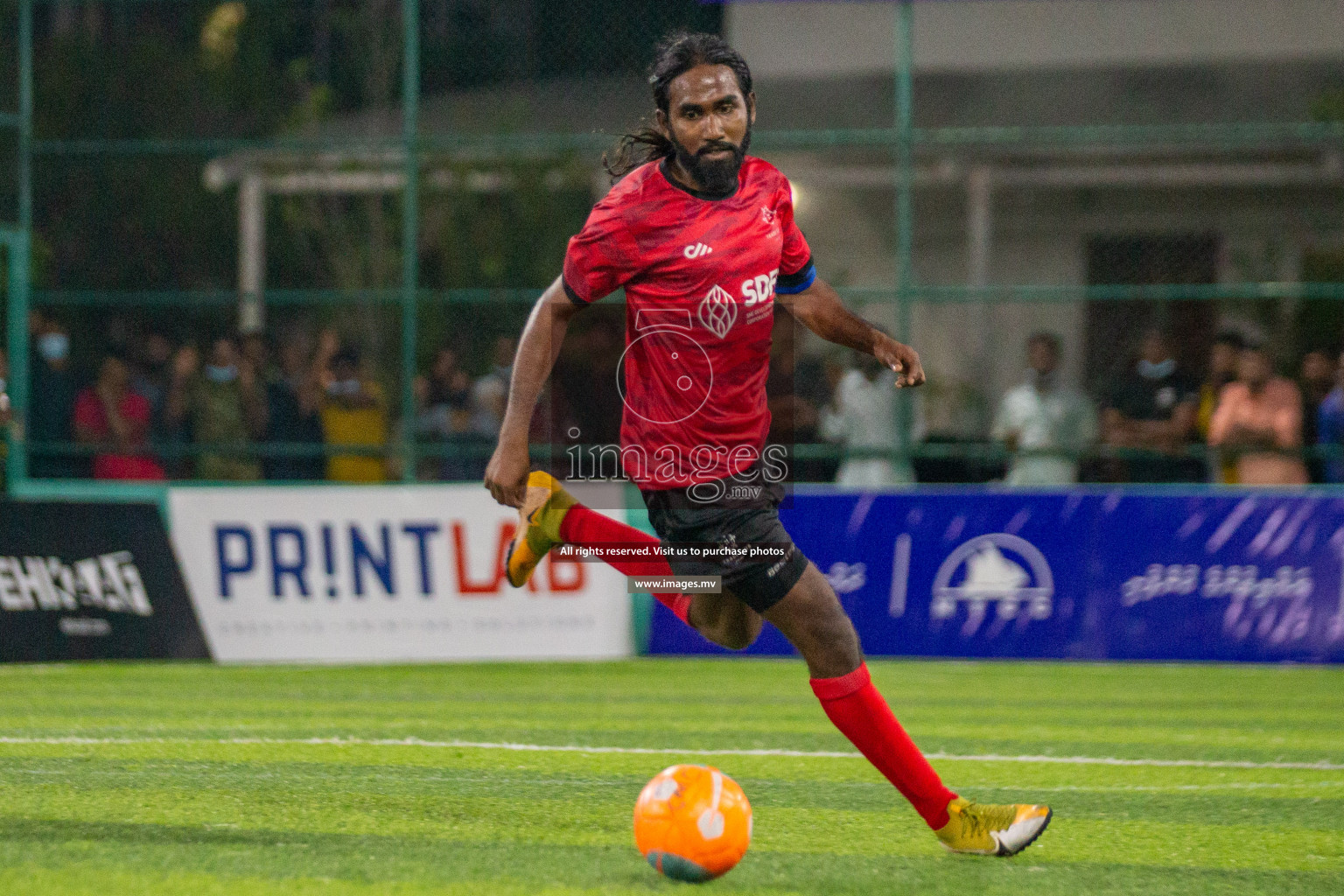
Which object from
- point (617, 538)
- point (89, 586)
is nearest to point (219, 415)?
point (89, 586)

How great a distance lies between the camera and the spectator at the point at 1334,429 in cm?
1240

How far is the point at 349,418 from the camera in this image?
13688 mm

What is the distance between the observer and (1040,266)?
61.6 ft

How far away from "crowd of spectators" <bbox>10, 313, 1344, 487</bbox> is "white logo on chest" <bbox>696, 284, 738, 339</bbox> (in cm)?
703

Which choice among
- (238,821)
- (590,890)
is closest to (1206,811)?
(590,890)

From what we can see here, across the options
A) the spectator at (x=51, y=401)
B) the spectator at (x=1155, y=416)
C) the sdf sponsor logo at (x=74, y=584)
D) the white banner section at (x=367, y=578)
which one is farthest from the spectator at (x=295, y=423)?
the spectator at (x=1155, y=416)

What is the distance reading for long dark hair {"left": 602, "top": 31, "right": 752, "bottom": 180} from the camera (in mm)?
5090

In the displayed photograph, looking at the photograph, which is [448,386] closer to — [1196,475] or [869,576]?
[869,576]

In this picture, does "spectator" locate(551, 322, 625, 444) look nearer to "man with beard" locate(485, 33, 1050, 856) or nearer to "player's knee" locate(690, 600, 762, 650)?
"player's knee" locate(690, 600, 762, 650)

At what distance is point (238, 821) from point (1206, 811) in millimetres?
3385

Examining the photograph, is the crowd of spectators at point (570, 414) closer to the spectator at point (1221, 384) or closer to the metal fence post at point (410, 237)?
the spectator at point (1221, 384)

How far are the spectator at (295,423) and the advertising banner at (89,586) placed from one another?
2.13 meters

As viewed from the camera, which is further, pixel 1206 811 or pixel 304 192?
pixel 304 192

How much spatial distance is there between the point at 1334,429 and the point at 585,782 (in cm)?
805
